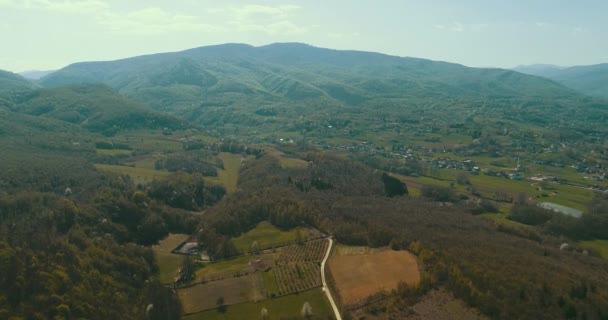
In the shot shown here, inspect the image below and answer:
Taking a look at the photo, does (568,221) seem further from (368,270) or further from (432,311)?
(432,311)

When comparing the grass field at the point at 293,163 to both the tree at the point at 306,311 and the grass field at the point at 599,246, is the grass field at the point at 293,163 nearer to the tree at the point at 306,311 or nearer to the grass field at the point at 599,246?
the grass field at the point at 599,246

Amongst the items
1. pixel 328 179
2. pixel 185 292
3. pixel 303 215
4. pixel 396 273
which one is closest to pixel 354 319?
pixel 396 273

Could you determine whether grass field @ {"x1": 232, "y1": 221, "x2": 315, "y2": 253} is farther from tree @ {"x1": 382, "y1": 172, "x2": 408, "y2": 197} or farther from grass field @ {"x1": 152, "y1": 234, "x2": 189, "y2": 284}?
tree @ {"x1": 382, "y1": 172, "x2": 408, "y2": 197}

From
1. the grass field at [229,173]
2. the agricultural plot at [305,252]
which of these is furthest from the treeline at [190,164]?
the agricultural plot at [305,252]

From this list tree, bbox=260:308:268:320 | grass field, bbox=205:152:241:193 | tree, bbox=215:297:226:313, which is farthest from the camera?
grass field, bbox=205:152:241:193

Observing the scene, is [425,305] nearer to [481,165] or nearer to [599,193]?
[599,193]

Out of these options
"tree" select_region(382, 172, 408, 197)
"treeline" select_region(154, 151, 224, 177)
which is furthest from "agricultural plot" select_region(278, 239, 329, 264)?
"treeline" select_region(154, 151, 224, 177)
